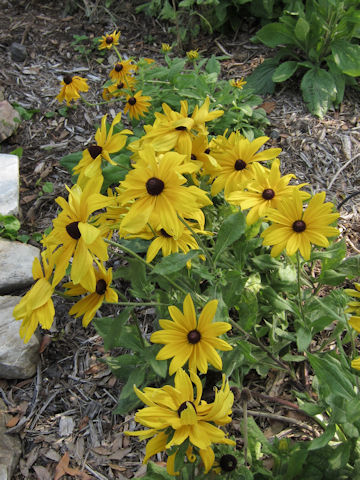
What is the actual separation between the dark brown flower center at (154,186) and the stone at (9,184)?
80.8 inches

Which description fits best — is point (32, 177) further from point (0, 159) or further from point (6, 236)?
point (6, 236)

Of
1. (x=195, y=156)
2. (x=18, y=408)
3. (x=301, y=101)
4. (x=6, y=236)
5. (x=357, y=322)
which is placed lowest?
(x=18, y=408)

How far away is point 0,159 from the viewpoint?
3.44 metres

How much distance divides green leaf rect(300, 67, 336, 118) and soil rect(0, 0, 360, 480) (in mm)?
81

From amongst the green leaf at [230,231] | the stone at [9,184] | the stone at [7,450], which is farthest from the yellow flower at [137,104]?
the stone at [7,450]

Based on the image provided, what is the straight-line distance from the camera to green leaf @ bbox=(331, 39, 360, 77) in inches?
140

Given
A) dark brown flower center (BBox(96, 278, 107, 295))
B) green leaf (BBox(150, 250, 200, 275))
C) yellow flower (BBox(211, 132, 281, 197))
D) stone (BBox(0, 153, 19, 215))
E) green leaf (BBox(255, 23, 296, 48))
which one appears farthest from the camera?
green leaf (BBox(255, 23, 296, 48))

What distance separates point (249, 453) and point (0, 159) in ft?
9.07

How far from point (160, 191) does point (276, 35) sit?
10.3 feet

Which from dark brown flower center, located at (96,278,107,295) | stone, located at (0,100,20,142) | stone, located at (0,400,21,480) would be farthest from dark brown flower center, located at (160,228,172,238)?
stone, located at (0,100,20,142)

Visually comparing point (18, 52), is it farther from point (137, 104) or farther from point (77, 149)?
point (137, 104)

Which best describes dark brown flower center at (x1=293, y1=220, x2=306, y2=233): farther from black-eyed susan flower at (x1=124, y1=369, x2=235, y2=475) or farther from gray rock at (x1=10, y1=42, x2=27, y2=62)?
gray rock at (x1=10, y1=42, x2=27, y2=62)

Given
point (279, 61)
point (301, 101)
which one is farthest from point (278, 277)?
point (279, 61)

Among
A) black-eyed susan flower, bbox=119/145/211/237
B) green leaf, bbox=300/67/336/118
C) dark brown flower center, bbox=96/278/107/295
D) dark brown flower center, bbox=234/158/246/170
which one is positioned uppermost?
black-eyed susan flower, bbox=119/145/211/237
